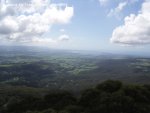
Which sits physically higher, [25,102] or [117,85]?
[117,85]

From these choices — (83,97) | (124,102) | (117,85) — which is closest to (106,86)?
(117,85)

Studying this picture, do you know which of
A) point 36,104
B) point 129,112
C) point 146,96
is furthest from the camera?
point 36,104

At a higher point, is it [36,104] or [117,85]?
[117,85]

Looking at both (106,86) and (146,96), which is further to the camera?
(106,86)

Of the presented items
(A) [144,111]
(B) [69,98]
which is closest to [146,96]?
(A) [144,111]

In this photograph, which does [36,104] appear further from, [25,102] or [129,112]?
[129,112]

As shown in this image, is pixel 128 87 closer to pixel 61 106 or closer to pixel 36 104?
pixel 61 106

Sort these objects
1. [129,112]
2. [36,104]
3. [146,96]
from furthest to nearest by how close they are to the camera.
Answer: [36,104], [146,96], [129,112]
